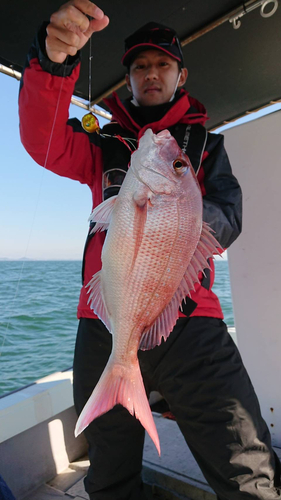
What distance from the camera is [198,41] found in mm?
2525

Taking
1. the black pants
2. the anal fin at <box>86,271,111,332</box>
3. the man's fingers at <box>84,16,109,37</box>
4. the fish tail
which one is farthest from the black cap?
the fish tail

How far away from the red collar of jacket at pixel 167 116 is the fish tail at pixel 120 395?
1.30 metres

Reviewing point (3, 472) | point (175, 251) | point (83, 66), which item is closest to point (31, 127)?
point (175, 251)

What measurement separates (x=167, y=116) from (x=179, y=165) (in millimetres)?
717

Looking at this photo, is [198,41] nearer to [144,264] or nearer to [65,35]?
[65,35]

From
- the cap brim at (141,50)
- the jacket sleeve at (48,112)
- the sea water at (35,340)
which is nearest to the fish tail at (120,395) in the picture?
the jacket sleeve at (48,112)

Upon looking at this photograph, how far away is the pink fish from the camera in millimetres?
1261

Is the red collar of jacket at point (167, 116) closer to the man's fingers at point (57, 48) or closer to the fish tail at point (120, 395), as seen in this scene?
the man's fingers at point (57, 48)

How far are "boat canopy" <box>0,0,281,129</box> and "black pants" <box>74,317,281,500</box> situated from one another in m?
1.84

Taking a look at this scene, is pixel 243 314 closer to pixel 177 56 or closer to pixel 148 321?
pixel 148 321

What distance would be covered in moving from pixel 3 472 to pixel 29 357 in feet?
20.8

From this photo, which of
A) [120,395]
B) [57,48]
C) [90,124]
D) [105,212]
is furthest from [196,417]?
[57,48]

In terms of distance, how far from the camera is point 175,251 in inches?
49.6

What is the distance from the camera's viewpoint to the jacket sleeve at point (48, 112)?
1531 mm
